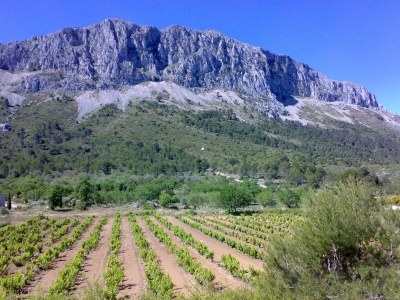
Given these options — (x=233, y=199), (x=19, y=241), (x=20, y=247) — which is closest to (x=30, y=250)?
(x=20, y=247)

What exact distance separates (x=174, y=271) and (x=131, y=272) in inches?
102

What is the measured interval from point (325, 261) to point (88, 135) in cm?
13806

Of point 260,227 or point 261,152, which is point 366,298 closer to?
point 260,227

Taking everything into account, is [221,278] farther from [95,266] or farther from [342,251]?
[342,251]

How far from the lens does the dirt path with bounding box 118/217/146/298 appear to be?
17938mm

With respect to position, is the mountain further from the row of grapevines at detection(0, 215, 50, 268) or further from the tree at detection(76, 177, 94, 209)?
the row of grapevines at detection(0, 215, 50, 268)

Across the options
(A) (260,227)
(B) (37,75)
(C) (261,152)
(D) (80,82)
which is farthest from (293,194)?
(B) (37,75)

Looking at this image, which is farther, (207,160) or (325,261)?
(207,160)

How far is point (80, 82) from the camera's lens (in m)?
200

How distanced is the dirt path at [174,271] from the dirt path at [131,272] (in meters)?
1.58

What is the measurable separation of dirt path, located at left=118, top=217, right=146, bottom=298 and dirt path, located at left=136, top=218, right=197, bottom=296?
1.58 meters

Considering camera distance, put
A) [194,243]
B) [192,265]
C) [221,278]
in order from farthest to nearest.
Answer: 1. [194,243]
2. [192,265]
3. [221,278]

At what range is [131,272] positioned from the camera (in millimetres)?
21828

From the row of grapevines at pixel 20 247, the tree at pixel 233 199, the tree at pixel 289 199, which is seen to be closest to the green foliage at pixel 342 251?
the row of grapevines at pixel 20 247
